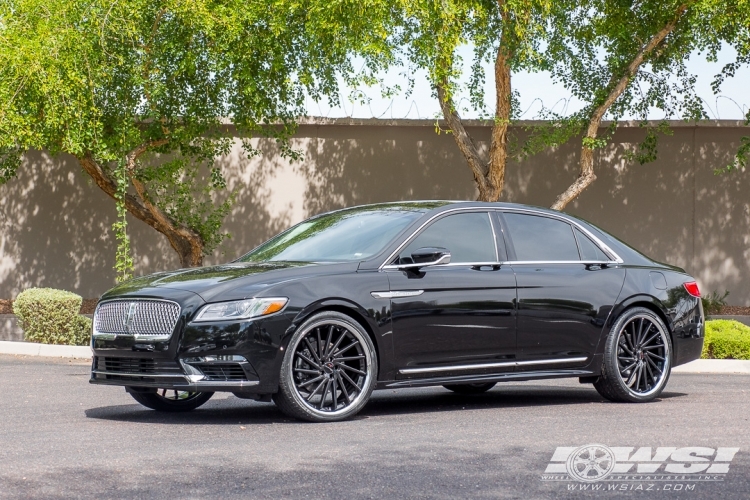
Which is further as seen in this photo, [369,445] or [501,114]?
[501,114]

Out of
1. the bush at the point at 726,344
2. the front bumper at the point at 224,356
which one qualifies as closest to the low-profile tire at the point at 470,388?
the front bumper at the point at 224,356

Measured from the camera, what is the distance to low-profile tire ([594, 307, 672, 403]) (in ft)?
30.3

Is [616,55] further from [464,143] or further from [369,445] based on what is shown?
[369,445]

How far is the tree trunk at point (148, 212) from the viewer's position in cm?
1806

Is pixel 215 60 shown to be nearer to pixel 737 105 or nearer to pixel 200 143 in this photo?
pixel 200 143

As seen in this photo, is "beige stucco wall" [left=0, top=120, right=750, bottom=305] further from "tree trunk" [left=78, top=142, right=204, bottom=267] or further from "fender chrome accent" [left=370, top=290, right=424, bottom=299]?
"fender chrome accent" [left=370, top=290, right=424, bottom=299]

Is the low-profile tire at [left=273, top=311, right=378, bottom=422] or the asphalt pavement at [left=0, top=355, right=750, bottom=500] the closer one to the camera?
the asphalt pavement at [left=0, top=355, right=750, bottom=500]

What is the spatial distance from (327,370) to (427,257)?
1.15 metres

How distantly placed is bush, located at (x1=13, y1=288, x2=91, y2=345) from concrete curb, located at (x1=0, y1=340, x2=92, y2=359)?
0.40 m

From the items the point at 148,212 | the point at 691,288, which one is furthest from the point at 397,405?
the point at 148,212

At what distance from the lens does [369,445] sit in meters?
6.86

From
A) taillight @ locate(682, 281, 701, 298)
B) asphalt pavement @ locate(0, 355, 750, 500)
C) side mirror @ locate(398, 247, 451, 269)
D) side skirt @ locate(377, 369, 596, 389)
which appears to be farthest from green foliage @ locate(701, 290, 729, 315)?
side mirror @ locate(398, 247, 451, 269)

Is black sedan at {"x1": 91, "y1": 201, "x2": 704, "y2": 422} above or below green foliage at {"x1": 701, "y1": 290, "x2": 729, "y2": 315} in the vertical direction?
above

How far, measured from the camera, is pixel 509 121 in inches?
696
